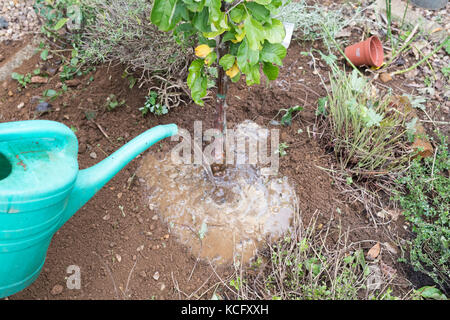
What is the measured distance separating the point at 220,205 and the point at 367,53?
4.93ft

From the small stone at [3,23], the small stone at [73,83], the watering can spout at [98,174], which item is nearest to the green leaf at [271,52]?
the watering can spout at [98,174]

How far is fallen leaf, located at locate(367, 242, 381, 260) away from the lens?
1.70 metres

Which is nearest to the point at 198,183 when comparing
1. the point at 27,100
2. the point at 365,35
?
the point at 27,100

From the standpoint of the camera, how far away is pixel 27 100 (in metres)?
2.19

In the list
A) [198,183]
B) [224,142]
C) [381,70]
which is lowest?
[198,183]

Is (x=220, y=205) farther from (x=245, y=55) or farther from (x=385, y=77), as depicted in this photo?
(x=385, y=77)

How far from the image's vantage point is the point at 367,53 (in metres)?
2.36

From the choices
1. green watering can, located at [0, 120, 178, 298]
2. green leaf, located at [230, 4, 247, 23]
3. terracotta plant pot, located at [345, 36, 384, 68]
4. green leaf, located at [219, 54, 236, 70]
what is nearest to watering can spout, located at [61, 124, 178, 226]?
green watering can, located at [0, 120, 178, 298]

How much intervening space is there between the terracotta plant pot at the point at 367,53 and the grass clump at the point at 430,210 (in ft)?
2.35

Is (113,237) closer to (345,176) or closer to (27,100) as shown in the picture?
(27,100)

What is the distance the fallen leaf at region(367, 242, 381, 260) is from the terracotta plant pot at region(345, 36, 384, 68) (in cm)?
132

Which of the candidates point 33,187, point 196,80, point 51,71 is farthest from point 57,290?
point 51,71

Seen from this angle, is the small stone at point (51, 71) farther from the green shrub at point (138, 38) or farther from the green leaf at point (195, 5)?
the green leaf at point (195, 5)
